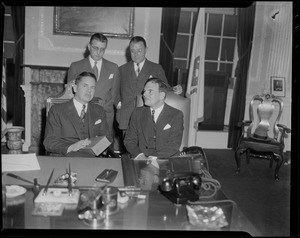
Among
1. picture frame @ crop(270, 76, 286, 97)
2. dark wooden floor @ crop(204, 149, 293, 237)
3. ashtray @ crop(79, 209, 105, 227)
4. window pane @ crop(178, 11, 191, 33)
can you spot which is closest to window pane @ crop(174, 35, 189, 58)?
window pane @ crop(178, 11, 191, 33)

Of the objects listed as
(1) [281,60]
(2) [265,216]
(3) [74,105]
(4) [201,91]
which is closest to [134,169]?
(3) [74,105]

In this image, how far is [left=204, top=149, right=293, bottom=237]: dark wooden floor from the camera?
3.28 m

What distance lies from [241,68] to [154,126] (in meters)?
3.21

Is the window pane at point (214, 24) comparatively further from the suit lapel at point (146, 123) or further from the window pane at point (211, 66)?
the suit lapel at point (146, 123)

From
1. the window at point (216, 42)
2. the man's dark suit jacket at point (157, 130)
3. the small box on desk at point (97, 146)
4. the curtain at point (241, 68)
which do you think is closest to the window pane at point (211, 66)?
the window at point (216, 42)

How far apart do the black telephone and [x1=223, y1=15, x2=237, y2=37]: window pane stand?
4603mm

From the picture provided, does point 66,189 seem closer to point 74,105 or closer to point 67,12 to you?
point 74,105

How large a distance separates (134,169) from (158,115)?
3.01 ft

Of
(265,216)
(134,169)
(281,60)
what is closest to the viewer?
(134,169)

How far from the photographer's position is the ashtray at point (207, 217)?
1.56m

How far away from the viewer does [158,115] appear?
2.98 meters

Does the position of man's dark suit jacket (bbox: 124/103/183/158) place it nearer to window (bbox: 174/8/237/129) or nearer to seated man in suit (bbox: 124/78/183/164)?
seated man in suit (bbox: 124/78/183/164)

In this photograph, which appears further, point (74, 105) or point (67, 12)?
point (67, 12)

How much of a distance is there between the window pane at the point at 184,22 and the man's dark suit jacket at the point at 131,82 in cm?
198
